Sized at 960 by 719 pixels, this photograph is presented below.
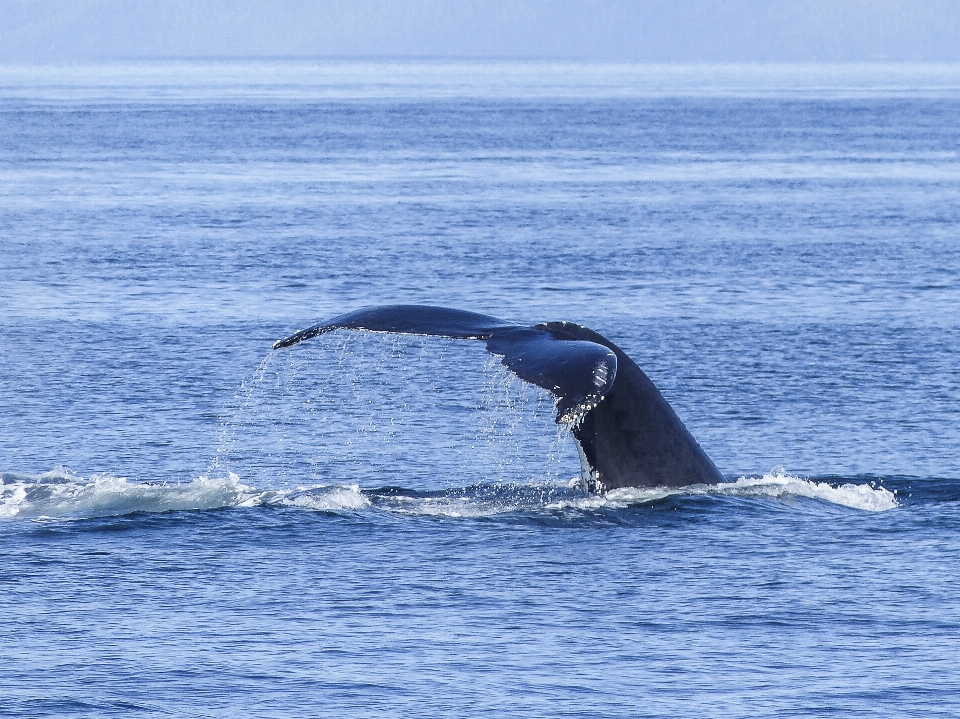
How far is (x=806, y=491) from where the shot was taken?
41.7 ft

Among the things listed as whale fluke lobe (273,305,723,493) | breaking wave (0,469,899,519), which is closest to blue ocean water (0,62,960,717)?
breaking wave (0,469,899,519)

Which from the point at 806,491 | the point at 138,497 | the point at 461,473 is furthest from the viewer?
the point at 461,473

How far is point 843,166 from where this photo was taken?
5012cm

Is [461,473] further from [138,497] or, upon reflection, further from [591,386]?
[591,386]

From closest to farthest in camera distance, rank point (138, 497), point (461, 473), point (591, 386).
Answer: point (591, 386) → point (138, 497) → point (461, 473)

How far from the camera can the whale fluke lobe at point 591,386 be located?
32.2 ft

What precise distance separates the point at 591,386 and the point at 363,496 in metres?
3.13

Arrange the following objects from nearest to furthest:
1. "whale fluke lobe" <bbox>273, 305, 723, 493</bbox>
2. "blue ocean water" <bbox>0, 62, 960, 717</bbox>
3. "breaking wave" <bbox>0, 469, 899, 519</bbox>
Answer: "blue ocean water" <bbox>0, 62, 960, 717</bbox> < "whale fluke lobe" <bbox>273, 305, 723, 493</bbox> < "breaking wave" <bbox>0, 469, 899, 519</bbox>

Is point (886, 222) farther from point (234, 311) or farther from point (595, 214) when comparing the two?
point (234, 311)

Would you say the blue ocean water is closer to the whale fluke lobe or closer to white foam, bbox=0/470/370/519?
white foam, bbox=0/470/370/519

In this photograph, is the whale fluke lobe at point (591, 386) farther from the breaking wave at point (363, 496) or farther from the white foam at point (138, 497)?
the white foam at point (138, 497)

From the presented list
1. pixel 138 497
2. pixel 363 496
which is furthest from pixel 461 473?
pixel 138 497

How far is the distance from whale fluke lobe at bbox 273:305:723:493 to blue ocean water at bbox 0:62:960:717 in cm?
24

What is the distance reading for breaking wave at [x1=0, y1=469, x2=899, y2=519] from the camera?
468 inches
